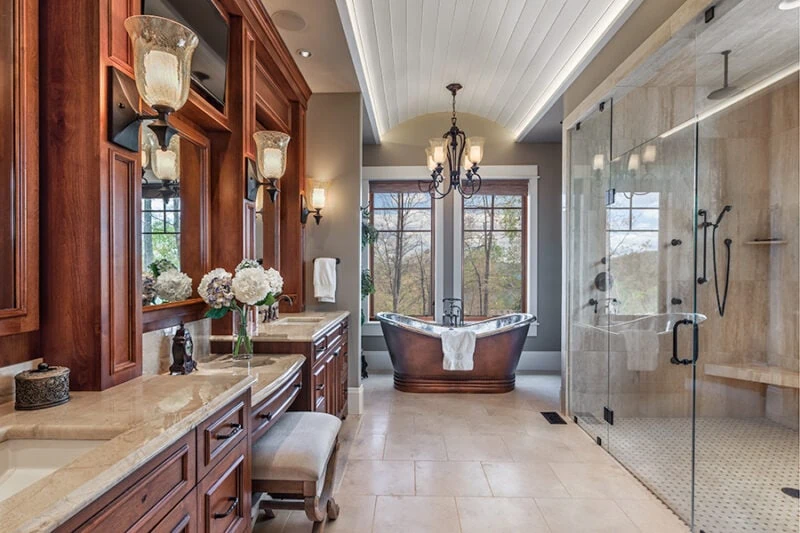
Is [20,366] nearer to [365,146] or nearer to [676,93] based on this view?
[676,93]

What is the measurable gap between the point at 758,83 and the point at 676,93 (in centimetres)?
63

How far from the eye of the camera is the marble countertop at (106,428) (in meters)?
0.70

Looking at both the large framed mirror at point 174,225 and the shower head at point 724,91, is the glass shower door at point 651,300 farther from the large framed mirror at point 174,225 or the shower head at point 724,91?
the large framed mirror at point 174,225

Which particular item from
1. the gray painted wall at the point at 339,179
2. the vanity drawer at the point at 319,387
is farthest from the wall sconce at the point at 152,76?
the gray painted wall at the point at 339,179

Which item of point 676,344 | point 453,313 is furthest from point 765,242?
point 453,313

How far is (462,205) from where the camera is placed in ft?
18.0

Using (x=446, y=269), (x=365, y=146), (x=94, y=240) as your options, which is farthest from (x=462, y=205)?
(x=94, y=240)

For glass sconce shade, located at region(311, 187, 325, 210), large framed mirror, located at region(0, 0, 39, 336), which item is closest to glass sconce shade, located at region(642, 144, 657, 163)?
glass sconce shade, located at region(311, 187, 325, 210)

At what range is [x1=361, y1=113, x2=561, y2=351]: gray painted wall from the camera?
5.45 m

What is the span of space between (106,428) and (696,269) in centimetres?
353

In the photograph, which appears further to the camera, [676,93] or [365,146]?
[365,146]

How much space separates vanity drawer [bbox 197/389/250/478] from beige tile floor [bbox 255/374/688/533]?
1.03 meters

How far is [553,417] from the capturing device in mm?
3738

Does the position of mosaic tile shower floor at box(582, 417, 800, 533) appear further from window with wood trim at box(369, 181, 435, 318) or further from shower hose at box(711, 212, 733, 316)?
window with wood trim at box(369, 181, 435, 318)
